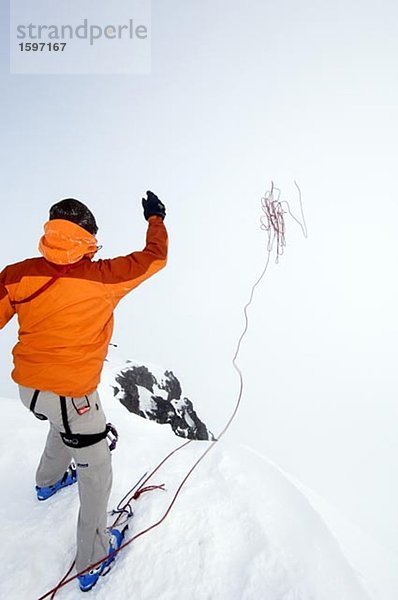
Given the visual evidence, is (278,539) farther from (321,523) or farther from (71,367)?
(71,367)

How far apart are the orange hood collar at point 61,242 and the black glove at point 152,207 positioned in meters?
0.72

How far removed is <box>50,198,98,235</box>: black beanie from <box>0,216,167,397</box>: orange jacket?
0.09 m

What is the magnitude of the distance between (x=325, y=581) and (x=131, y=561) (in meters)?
1.58

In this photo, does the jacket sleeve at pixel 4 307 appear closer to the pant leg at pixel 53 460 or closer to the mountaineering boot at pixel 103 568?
the pant leg at pixel 53 460

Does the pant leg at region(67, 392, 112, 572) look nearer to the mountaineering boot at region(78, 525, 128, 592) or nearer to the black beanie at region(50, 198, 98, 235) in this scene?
the mountaineering boot at region(78, 525, 128, 592)

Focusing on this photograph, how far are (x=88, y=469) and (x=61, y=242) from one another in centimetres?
176

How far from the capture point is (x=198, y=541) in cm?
Answer: 308

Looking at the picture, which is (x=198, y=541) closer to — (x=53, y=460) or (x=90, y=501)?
(x=90, y=501)

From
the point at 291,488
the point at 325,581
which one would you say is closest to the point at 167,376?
the point at 291,488

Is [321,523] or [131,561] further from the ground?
[131,561]

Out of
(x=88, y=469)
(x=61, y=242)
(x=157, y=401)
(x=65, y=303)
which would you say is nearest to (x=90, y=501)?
(x=88, y=469)

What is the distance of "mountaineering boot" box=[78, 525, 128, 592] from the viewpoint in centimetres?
271

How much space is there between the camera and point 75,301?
2502 millimetres

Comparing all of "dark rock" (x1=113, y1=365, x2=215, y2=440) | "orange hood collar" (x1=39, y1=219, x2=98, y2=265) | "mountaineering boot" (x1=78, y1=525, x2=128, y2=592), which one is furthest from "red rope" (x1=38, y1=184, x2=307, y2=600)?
"dark rock" (x1=113, y1=365, x2=215, y2=440)
